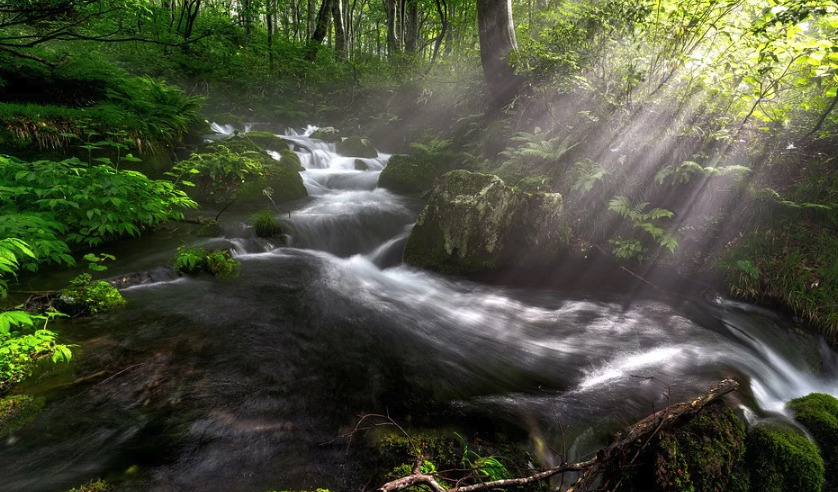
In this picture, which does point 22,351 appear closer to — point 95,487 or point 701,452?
point 95,487

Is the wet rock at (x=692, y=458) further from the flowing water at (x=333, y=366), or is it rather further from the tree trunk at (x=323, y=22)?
the tree trunk at (x=323, y=22)

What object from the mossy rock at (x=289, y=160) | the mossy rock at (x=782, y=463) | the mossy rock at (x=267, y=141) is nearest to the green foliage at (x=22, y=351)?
the mossy rock at (x=782, y=463)

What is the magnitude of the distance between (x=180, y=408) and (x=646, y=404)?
4360 millimetres

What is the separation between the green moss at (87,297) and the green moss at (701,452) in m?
5.59

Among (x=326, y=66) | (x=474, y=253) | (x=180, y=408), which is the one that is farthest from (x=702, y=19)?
(x=326, y=66)

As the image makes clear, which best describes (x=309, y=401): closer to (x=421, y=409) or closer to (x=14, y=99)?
(x=421, y=409)

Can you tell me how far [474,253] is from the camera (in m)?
6.85

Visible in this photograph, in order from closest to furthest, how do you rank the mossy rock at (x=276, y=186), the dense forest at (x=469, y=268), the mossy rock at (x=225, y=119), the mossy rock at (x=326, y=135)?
the dense forest at (x=469, y=268), the mossy rock at (x=276, y=186), the mossy rock at (x=225, y=119), the mossy rock at (x=326, y=135)

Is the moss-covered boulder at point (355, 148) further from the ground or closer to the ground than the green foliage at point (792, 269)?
further from the ground

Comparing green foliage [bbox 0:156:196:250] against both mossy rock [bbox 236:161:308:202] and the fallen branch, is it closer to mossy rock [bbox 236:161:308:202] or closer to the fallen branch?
mossy rock [bbox 236:161:308:202]

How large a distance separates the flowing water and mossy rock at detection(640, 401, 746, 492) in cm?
58

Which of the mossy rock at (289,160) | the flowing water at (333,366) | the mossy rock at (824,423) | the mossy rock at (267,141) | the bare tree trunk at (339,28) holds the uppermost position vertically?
the bare tree trunk at (339,28)

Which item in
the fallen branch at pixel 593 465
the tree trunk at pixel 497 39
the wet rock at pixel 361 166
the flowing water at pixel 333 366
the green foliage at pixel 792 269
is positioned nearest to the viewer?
the fallen branch at pixel 593 465

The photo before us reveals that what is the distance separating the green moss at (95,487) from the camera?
2043mm
